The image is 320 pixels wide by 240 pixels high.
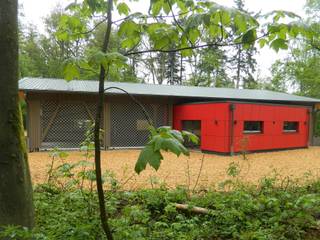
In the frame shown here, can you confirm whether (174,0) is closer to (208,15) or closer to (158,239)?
(208,15)

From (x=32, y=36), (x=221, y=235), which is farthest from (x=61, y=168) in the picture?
(x=32, y=36)

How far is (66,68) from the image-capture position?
1389mm

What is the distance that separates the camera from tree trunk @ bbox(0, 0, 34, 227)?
1.77 meters

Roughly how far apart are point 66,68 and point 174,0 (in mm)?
691

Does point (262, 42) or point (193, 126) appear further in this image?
point (193, 126)

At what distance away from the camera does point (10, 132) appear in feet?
5.89

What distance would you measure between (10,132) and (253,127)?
1084cm

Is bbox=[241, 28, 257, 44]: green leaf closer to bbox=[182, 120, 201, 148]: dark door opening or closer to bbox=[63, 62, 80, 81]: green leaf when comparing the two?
bbox=[63, 62, 80, 81]: green leaf

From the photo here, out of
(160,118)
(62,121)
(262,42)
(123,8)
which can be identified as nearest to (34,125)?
(62,121)

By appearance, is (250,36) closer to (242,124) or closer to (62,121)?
(242,124)

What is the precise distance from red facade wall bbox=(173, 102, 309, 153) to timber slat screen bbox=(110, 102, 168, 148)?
2.55ft

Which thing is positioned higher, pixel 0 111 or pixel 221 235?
pixel 0 111

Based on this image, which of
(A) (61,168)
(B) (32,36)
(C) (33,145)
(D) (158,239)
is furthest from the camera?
(B) (32,36)

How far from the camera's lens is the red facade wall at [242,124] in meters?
10.5
